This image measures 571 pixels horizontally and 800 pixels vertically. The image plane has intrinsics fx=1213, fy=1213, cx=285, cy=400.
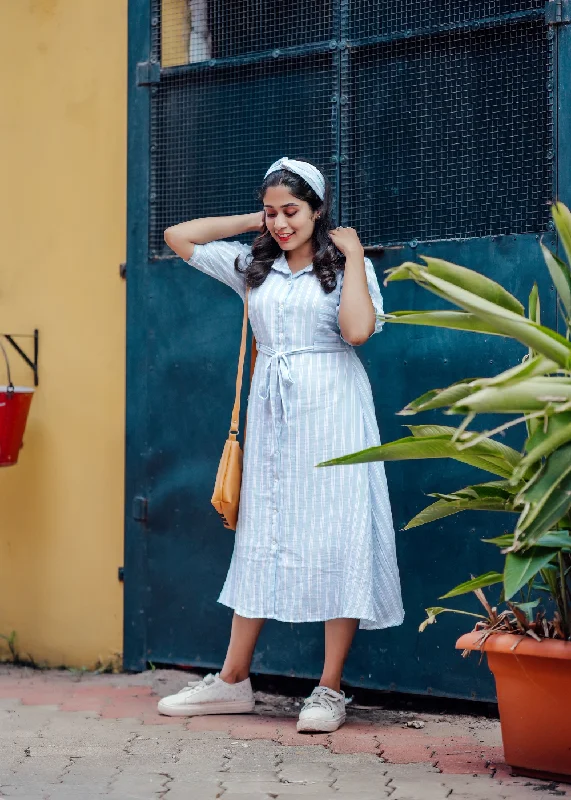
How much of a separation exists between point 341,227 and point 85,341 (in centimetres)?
132

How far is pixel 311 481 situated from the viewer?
392 centimetres

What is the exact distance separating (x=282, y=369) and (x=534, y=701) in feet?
4.40

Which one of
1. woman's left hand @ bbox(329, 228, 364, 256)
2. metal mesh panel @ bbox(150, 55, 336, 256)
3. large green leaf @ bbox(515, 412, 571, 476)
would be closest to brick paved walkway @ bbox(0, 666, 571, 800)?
large green leaf @ bbox(515, 412, 571, 476)

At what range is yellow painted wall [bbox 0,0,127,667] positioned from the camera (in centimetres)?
485

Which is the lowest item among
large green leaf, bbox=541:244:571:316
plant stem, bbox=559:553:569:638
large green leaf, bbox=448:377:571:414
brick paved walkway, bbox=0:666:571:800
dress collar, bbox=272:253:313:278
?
brick paved walkway, bbox=0:666:571:800

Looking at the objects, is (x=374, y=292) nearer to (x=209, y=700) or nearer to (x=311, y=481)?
(x=311, y=481)

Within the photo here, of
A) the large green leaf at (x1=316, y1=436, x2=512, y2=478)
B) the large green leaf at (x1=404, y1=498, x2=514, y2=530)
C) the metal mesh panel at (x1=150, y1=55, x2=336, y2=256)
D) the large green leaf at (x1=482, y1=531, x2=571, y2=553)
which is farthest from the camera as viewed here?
the metal mesh panel at (x1=150, y1=55, x2=336, y2=256)

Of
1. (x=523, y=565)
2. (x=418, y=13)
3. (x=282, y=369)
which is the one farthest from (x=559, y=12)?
(x=523, y=565)

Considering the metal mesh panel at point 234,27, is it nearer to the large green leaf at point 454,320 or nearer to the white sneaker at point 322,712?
the large green leaf at point 454,320

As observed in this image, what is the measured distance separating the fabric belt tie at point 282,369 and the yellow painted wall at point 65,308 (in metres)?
1.02

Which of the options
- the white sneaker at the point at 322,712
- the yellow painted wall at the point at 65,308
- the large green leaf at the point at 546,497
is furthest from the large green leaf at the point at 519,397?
the yellow painted wall at the point at 65,308

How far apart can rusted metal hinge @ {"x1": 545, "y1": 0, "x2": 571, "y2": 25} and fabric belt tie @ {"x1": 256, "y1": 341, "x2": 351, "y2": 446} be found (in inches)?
48.8

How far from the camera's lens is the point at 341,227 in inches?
162

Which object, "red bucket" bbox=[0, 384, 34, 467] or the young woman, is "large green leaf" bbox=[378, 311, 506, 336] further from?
"red bucket" bbox=[0, 384, 34, 467]
